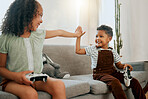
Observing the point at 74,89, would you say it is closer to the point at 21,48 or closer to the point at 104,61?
the point at 21,48

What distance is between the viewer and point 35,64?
4.97 ft

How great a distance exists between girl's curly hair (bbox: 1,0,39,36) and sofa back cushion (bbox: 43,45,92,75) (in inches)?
40.6

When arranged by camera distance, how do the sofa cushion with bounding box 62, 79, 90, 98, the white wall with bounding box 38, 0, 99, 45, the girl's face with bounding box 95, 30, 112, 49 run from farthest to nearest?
the white wall with bounding box 38, 0, 99, 45
the girl's face with bounding box 95, 30, 112, 49
the sofa cushion with bounding box 62, 79, 90, 98

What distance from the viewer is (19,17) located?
1.47 m

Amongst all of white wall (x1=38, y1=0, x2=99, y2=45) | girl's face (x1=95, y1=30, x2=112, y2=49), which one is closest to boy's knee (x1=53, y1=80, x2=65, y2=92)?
girl's face (x1=95, y1=30, x2=112, y2=49)

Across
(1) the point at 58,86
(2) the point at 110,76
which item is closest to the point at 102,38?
(2) the point at 110,76

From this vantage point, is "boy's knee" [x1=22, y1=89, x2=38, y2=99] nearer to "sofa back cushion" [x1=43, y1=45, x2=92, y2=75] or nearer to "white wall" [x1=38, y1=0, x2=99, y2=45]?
"sofa back cushion" [x1=43, y1=45, x2=92, y2=75]

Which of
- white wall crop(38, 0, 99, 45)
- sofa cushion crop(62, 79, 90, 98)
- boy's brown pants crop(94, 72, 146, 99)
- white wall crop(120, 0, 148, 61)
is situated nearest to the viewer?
sofa cushion crop(62, 79, 90, 98)

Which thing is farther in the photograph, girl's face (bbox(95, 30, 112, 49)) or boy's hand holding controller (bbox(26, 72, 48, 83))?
girl's face (bbox(95, 30, 112, 49))

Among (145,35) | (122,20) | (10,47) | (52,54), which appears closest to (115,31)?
(122,20)

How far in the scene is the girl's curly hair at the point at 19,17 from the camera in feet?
4.82

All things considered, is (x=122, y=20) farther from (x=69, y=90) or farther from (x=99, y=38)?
(x=69, y=90)

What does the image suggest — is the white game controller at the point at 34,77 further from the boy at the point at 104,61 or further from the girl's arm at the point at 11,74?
the boy at the point at 104,61

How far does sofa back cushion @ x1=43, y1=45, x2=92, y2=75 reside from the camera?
2.58 metres
